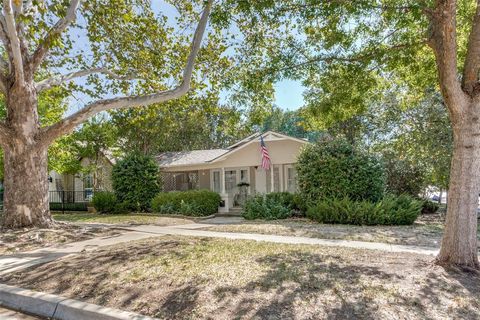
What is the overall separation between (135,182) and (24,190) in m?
9.74

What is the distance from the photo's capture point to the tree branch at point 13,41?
7622 mm

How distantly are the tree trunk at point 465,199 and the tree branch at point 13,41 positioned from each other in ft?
29.9

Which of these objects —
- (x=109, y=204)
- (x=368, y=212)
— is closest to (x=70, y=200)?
(x=109, y=204)

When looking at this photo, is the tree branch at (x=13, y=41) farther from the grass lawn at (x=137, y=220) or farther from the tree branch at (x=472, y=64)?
the tree branch at (x=472, y=64)

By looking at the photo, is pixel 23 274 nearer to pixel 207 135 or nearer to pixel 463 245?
pixel 463 245

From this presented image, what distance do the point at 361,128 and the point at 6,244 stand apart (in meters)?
20.9

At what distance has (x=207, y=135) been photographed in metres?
37.9

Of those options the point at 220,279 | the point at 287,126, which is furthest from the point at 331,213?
the point at 287,126

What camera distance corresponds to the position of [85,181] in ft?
85.9

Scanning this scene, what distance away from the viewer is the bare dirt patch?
812 cm

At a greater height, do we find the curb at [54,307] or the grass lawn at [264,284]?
the grass lawn at [264,284]

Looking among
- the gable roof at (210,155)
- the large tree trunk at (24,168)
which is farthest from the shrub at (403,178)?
the large tree trunk at (24,168)

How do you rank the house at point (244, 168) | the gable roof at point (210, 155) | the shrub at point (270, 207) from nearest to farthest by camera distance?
the shrub at point (270, 207) < the gable roof at point (210, 155) < the house at point (244, 168)

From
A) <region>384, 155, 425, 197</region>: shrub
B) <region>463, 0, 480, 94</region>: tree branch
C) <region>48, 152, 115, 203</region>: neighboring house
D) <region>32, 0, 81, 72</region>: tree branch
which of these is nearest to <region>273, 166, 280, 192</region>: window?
<region>384, 155, 425, 197</region>: shrub
